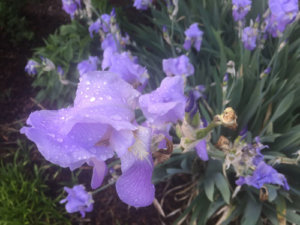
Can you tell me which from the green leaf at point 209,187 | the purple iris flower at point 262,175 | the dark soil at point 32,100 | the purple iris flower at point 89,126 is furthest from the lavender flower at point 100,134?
the dark soil at point 32,100

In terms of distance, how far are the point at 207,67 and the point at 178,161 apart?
2.12 feet

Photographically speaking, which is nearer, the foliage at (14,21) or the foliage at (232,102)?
the foliage at (232,102)

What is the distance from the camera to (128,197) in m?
0.56

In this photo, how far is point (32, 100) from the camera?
7.55ft

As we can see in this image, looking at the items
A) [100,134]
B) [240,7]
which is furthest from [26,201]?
[240,7]

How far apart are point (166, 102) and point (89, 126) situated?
0.15 metres

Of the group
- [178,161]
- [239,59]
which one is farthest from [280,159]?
[239,59]

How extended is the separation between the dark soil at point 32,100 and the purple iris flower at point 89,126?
1275 millimetres

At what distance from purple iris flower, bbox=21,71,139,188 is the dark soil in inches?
50.2

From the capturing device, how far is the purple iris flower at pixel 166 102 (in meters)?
0.53

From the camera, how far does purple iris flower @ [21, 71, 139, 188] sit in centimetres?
48

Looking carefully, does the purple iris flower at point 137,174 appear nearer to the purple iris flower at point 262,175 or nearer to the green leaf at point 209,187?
the purple iris flower at point 262,175

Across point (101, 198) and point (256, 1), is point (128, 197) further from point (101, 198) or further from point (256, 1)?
point (256, 1)

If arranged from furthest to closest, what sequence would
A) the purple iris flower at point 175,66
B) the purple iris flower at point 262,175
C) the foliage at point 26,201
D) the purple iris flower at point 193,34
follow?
the foliage at point 26,201 → the purple iris flower at point 193,34 → the purple iris flower at point 175,66 → the purple iris flower at point 262,175
